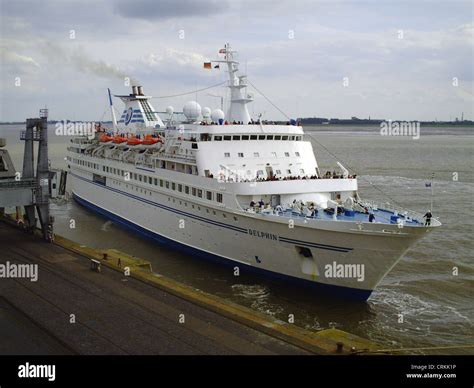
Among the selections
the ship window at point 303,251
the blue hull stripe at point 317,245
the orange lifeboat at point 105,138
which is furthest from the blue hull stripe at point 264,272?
the orange lifeboat at point 105,138

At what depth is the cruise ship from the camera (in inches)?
703

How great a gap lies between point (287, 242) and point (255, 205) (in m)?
2.24

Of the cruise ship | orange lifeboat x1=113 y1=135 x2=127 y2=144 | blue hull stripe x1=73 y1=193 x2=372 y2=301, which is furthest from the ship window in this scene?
orange lifeboat x1=113 y1=135 x2=127 y2=144

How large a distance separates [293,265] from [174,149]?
387 inches

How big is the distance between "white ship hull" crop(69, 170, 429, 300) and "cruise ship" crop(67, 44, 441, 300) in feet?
0.14

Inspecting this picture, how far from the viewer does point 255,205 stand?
20328 millimetres

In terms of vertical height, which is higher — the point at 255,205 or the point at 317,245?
the point at 255,205

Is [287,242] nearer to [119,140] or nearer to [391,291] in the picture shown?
[391,291]

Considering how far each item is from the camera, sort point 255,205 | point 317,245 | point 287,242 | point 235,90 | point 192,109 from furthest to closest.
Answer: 1. point 192,109
2. point 235,90
3. point 255,205
4. point 287,242
5. point 317,245

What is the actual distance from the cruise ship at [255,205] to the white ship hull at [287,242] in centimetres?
4

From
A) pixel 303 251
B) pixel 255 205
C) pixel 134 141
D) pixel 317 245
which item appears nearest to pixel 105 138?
pixel 134 141

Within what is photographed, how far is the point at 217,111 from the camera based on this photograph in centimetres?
2844
